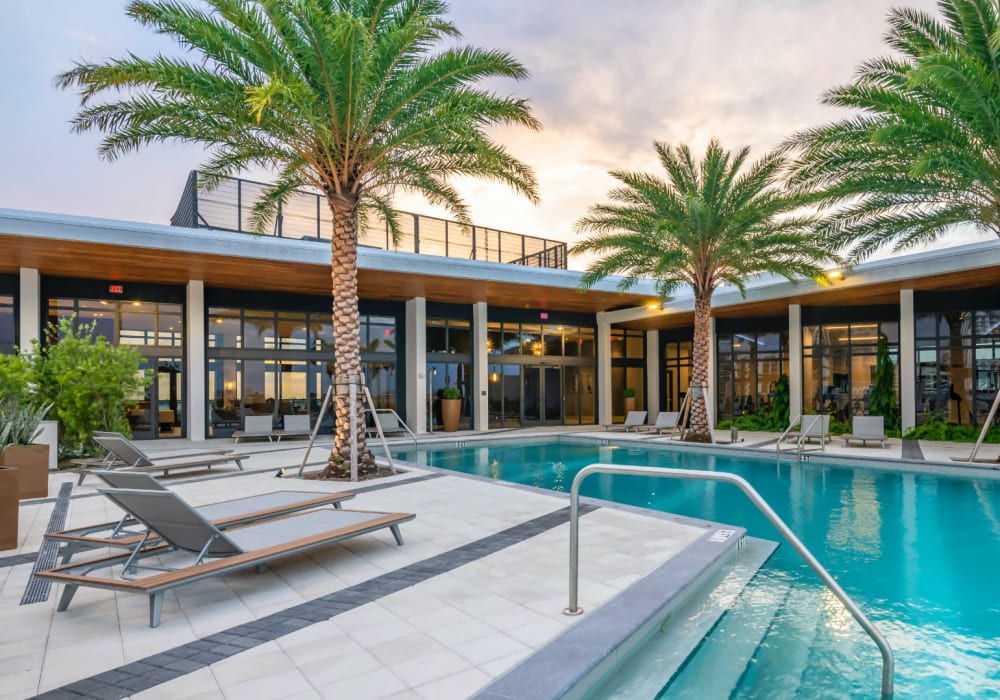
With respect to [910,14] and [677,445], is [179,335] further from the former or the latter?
[910,14]

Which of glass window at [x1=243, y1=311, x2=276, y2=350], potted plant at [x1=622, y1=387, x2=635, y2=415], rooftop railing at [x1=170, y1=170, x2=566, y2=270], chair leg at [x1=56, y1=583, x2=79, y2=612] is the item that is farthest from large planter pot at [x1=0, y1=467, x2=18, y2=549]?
potted plant at [x1=622, y1=387, x2=635, y2=415]

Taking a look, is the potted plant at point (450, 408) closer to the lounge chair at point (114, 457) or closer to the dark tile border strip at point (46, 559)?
the lounge chair at point (114, 457)

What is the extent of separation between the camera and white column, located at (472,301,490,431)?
2186cm

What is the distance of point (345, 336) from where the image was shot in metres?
10.4

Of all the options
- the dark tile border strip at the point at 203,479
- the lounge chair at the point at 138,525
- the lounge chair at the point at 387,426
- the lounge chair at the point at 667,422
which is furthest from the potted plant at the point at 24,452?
the lounge chair at the point at 667,422

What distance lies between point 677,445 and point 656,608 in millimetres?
12867

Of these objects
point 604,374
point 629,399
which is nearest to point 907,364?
point 629,399

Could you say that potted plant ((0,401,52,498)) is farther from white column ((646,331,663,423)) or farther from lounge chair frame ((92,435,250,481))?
white column ((646,331,663,423))

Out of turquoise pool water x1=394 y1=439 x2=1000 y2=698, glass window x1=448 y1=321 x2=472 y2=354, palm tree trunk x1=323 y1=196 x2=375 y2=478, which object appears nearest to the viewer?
turquoise pool water x1=394 y1=439 x2=1000 y2=698

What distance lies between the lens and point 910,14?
11375 mm

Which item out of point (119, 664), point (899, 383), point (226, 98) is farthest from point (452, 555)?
point (899, 383)

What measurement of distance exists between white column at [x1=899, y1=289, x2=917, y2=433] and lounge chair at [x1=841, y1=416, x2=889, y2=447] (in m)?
2.22

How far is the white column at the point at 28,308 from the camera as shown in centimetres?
1551

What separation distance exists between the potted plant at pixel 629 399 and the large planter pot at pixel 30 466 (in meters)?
20.6
